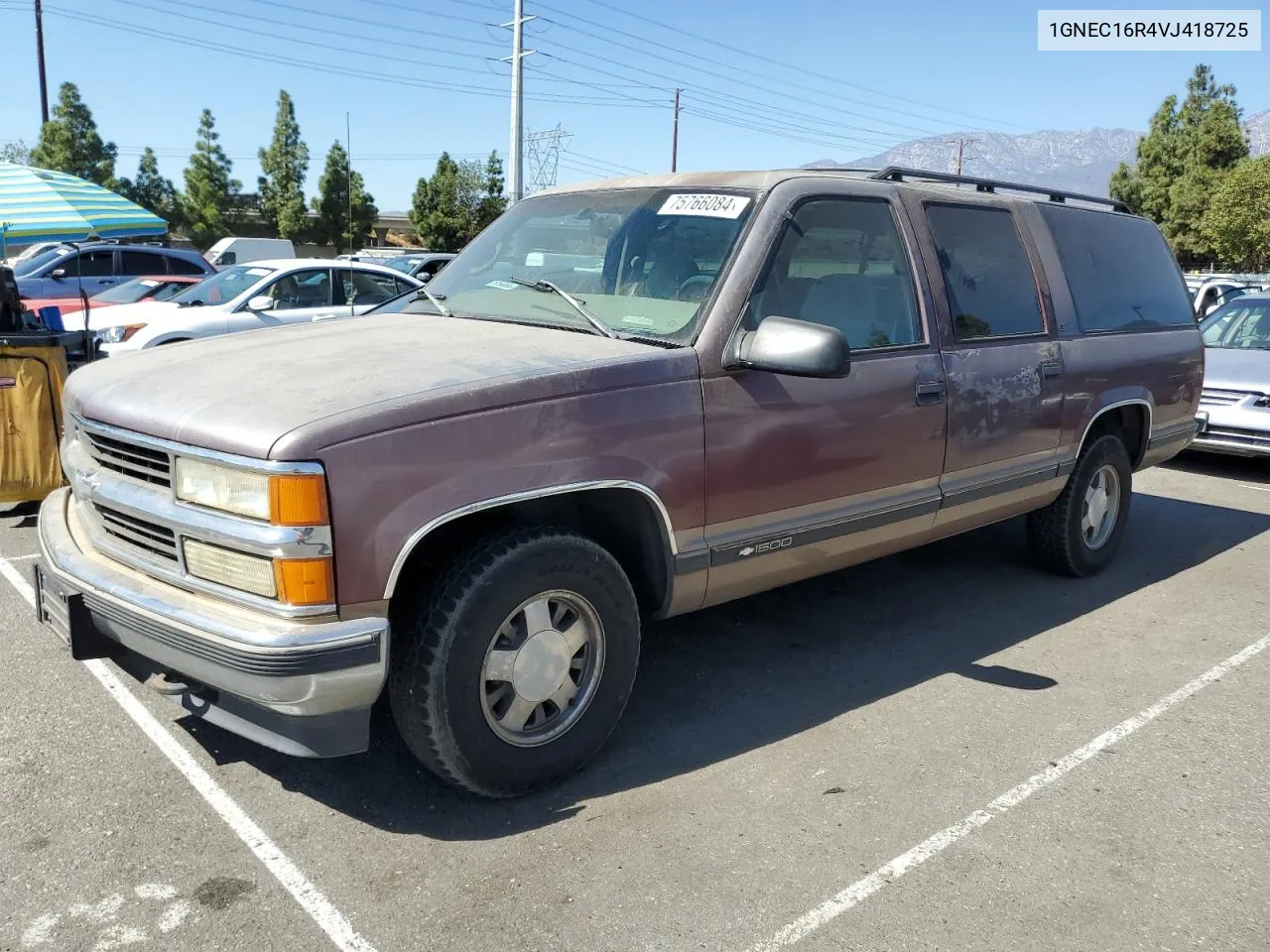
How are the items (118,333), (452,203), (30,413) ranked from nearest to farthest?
1. (30,413)
2. (118,333)
3. (452,203)

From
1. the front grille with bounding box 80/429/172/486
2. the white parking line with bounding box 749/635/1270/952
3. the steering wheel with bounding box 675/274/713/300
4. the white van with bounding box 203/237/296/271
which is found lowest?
the white parking line with bounding box 749/635/1270/952

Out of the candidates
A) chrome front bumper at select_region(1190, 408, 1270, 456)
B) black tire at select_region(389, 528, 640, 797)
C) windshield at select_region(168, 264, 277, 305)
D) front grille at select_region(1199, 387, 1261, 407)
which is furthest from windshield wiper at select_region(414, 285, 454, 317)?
windshield at select_region(168, 264, 277, 305)

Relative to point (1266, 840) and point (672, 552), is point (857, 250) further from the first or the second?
point (1266, 840)

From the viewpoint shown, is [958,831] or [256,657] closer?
[256,657]

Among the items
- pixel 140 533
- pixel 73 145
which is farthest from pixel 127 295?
pixel 73 145

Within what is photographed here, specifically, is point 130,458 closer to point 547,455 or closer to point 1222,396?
point 547,455

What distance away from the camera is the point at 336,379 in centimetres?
300

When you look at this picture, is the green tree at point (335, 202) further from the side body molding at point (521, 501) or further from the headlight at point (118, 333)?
the side body molding at point (521, 501)

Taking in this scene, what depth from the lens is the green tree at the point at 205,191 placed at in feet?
157

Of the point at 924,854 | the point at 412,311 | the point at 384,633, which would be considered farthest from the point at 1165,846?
the point at 412,311

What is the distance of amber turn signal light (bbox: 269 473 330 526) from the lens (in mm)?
2576

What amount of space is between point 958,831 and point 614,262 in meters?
2.33

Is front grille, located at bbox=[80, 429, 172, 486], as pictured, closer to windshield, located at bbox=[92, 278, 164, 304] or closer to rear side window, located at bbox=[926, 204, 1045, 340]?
rear side window, located at bbox=[926, 204, 1045, 340]

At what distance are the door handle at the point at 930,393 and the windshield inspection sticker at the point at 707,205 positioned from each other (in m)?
1.05
